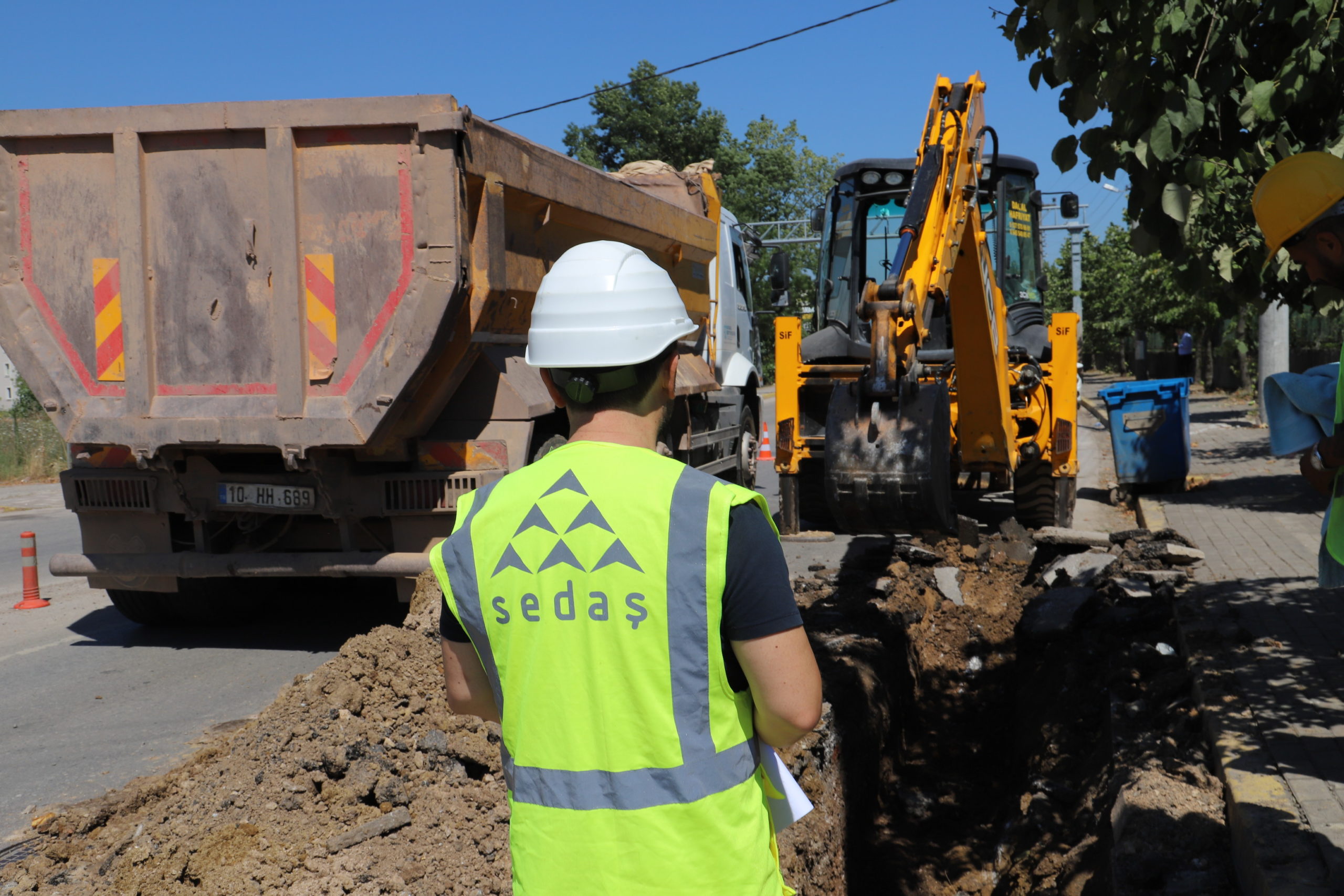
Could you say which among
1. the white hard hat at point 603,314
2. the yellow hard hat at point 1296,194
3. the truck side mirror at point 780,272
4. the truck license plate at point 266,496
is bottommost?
the truck license plate at point 266,496

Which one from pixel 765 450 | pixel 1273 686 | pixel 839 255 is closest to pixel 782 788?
pixel 1273 686

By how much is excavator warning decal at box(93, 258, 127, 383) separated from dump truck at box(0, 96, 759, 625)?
0.01 m

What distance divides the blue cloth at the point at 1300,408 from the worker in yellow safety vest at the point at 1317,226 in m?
0.06

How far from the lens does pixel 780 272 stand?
35.8ft

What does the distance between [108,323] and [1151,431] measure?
391 inches

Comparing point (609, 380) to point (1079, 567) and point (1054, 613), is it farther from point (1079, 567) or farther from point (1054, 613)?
point (1079, 567)

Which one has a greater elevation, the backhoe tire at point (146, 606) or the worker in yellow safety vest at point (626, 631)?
the worker in yellow safety vest at point (626, 631)

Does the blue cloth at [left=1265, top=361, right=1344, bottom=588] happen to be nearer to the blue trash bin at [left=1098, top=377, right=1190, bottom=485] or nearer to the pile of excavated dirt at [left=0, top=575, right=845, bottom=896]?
the pile of excavated dirt at [left=0, top=575, right=845, bottom=896]

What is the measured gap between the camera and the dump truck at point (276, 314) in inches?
219

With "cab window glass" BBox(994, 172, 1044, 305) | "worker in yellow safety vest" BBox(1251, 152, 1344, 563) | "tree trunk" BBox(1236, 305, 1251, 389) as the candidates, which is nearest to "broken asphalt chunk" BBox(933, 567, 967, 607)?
"cab window glass" BBox(994, 172, 1044, 305)

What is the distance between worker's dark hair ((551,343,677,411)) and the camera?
1771mm

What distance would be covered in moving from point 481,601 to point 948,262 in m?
4.31

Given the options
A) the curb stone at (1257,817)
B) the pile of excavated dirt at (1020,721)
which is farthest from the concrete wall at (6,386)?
the curb stone at (1257,817)

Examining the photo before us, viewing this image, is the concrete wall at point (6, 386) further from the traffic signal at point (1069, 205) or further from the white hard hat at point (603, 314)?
the white hard hat at point (603, 314)
